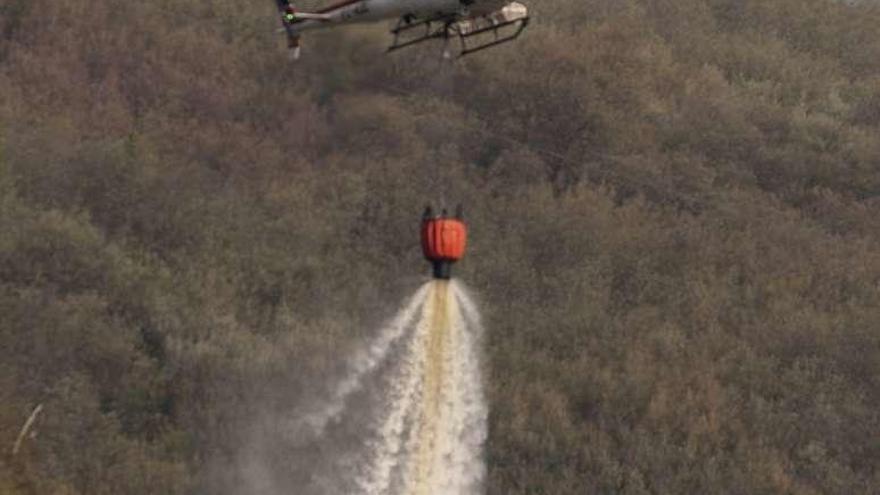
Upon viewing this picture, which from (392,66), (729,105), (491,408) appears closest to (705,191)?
(729,105)

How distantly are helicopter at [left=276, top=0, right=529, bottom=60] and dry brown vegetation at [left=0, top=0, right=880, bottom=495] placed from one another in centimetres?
944

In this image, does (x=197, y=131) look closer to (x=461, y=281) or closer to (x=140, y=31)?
(x=140, y=31)

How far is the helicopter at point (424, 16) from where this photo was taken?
26.1 m

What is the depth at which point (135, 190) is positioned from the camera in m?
42.0

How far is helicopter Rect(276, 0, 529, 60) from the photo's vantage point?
26125 millimetres

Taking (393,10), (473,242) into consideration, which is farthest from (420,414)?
(393,10)

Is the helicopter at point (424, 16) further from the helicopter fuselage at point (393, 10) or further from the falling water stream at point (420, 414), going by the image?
the falling water stream at point (420, 414)

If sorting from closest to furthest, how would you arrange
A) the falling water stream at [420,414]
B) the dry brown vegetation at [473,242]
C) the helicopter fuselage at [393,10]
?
1. the helicopter fuselage at [393,10]
2. the falling water stream at [420,414]
3. the dry brown vegetation at [473,242]

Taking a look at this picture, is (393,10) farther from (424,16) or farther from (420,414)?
(420,414)

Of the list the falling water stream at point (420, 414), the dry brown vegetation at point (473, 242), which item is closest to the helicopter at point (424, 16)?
the falling water stream at point (420, 414)

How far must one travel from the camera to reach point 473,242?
43094 mm

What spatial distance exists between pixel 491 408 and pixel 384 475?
10.4ft

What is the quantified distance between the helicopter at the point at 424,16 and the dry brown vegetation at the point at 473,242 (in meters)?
9.44

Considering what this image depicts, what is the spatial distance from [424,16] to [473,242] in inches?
663
